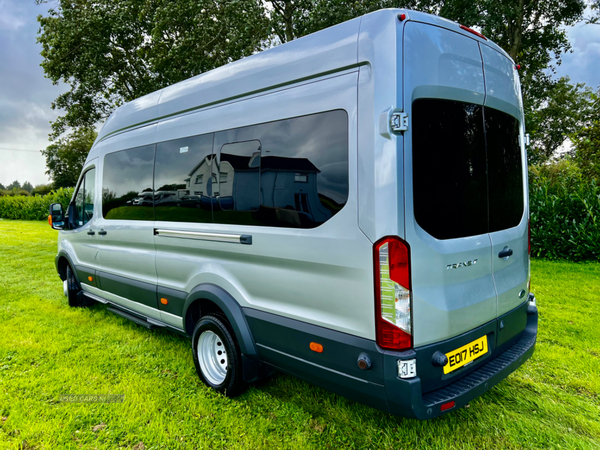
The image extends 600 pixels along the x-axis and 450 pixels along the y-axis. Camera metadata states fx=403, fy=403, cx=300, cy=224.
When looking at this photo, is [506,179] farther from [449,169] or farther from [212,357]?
[212,357]

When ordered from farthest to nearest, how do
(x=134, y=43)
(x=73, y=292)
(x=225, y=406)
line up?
1. (x=134, y=43)
2. (x=73, y=292)
3. (x=225, y=406)

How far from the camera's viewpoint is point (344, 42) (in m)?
2.34

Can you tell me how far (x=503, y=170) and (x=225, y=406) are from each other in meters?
2.69

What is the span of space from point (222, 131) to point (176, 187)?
2.58 ft

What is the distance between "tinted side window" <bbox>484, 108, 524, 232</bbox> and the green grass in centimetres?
138

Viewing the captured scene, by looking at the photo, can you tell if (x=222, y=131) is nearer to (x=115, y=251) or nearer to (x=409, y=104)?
(x=409, y=104)

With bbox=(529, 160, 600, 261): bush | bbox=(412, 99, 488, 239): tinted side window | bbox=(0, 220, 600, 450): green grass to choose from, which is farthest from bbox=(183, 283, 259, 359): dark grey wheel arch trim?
bbox=(529, 160, 600, 261): bush

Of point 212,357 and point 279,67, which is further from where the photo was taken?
point 212,357

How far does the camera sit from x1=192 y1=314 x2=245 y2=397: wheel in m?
3.03

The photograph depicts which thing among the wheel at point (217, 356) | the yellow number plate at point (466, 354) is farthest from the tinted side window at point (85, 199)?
the yellow number plate at point (466, 354)

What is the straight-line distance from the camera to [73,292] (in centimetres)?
559

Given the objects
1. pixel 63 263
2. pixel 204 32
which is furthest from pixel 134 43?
pixel 63 263

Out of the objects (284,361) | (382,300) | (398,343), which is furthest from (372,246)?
(284,361)

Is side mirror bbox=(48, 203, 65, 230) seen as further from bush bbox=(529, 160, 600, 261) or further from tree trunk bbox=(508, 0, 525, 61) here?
tree trunk bbox=(508, 0, 525, 61)
